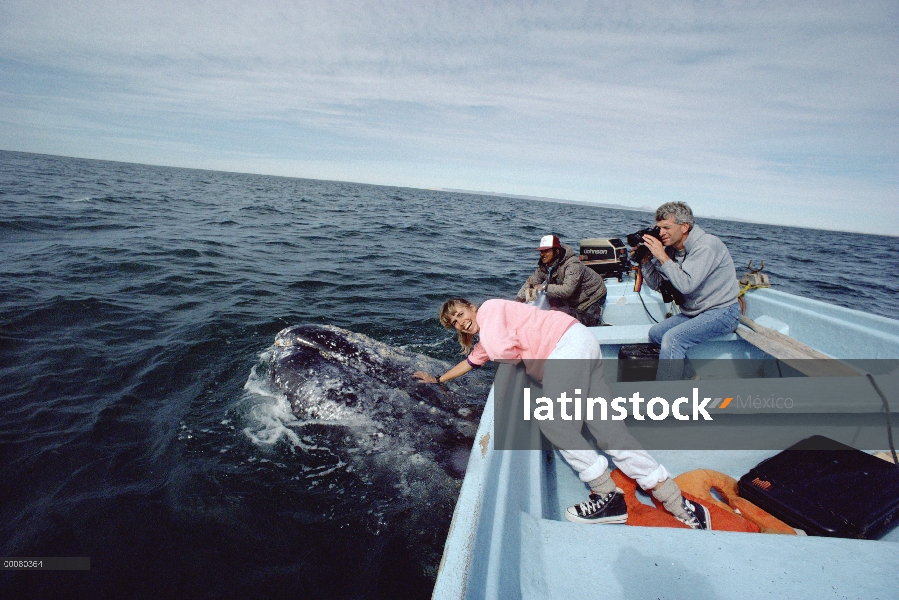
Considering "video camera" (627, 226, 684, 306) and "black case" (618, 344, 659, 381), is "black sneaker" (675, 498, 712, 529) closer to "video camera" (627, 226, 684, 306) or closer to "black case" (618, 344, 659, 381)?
"black case" (618, 344, 659, 381)

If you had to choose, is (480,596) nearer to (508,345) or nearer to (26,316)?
(508,345)

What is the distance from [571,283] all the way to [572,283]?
0.01 metres

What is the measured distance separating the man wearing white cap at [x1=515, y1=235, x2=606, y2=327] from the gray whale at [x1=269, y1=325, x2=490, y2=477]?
1761mm

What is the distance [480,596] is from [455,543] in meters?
0.23

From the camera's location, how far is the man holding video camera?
4.18 m

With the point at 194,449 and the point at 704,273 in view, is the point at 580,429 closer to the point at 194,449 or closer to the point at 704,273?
the point at 704,273

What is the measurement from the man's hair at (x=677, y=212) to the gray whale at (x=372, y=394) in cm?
321

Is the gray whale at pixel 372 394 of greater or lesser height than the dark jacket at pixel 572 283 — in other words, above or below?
below

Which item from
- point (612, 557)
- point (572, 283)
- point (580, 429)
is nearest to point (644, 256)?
point (572, 283)

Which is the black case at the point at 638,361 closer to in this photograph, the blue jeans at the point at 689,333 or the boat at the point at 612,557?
the blue jeans at the point at 689,333

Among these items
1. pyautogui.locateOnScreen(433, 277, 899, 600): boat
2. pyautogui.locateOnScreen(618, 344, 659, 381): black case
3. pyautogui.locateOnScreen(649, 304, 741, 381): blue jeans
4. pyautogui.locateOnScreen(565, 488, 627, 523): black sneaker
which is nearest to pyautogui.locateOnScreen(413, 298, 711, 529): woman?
pyautogui.locateOnScreen(565, 488, 627, 523): black sneaker

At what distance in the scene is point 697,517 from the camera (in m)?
2.70

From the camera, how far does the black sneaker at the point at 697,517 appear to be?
2.66m

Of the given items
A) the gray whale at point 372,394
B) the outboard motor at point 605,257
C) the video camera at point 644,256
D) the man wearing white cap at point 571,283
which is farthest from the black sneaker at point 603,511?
the outboard motor at point 605,257
